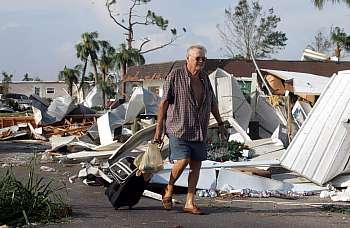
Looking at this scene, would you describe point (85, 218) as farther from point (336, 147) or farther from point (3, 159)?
point (3, 159)

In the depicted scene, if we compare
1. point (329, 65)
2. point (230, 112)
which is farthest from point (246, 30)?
point (230, 112)

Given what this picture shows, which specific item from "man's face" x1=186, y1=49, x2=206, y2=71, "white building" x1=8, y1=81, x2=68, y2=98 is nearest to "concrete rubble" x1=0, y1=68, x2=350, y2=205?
"man's face" x1=186, y1=49, x2=206, y2=71

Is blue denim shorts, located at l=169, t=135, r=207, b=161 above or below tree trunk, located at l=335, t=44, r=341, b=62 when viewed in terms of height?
below

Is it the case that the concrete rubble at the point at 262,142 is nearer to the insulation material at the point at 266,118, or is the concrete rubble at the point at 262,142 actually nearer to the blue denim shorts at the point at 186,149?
the insulation material at the point at 266,118

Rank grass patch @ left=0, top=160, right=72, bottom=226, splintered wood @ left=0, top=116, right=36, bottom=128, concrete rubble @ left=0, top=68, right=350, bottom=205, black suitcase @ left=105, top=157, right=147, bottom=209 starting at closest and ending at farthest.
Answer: grass patch @ left=0, top=160, right=72, bottom=226 < black suitcase @ left=105, top=157, right=147, bottom=209 < concrete rubble @ left=0, top=68, right=350, bottom=205 < splintered wood @ left=0, top=116, right=36, bottom=128

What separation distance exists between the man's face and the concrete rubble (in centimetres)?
184

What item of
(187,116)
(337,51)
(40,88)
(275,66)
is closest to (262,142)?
(187,116)

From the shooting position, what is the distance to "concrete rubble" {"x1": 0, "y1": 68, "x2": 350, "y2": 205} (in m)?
8.97

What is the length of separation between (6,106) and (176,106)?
1874 inches

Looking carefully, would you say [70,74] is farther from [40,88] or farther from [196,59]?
[196,59]

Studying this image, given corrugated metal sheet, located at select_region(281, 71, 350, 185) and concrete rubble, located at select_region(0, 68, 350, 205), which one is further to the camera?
corrugated metal sheet, located at select_region(281, 71, 350, 185)

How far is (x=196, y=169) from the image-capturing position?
288 inches

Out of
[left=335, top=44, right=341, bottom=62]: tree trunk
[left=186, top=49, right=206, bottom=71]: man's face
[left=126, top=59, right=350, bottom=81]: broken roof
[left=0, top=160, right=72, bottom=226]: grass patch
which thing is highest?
[left=186, top=49, right=206, bottom=71]: man's face

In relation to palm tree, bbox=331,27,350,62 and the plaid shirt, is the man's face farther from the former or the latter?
palm tree, bbox=331,27,350,62
